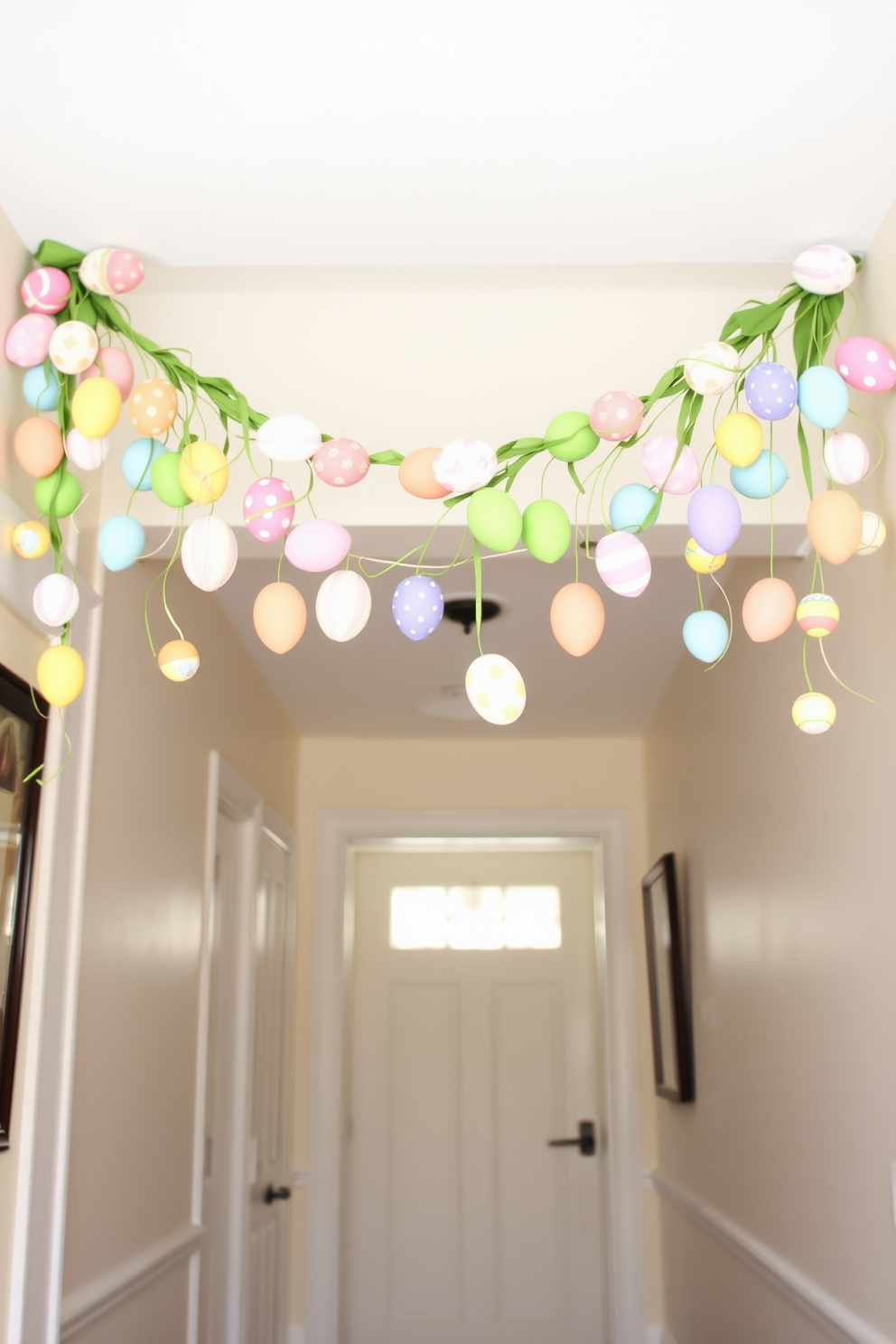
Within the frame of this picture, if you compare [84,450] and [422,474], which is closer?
[422,474]

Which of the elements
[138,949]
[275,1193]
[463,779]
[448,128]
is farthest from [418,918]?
[448,128]

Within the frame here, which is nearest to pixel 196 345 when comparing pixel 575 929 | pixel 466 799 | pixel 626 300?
pixel 626 300

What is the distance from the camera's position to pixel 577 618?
49.4 inches

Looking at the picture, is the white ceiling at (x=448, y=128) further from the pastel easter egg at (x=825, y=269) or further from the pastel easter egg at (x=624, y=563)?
the pastel easter egg at (x=624, y=563)

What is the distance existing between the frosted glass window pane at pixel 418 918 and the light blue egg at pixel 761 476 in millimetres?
3275

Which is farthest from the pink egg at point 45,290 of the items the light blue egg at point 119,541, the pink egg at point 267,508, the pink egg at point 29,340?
the pink egg at point 267,508

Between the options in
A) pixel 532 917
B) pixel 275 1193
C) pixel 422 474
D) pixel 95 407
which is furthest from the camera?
pixel 532 917

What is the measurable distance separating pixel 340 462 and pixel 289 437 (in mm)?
64

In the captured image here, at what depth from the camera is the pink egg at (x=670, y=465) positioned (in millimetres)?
1349

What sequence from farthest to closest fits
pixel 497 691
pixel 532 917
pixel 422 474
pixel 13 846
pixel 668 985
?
pixel 532 917
pixel 668 985
pixel 13 846
pixel 422 474
pixel 497 691

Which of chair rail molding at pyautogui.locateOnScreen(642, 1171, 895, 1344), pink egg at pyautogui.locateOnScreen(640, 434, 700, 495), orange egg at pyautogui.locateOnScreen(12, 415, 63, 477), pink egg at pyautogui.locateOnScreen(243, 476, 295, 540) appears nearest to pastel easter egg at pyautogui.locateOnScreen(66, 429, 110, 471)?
orange egg at pyautogui.locateOnScreen(12, 415, 63, 477)

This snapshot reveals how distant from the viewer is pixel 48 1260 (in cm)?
158

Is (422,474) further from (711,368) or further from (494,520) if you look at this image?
(711,368)

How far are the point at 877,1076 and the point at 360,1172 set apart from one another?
288 cm
